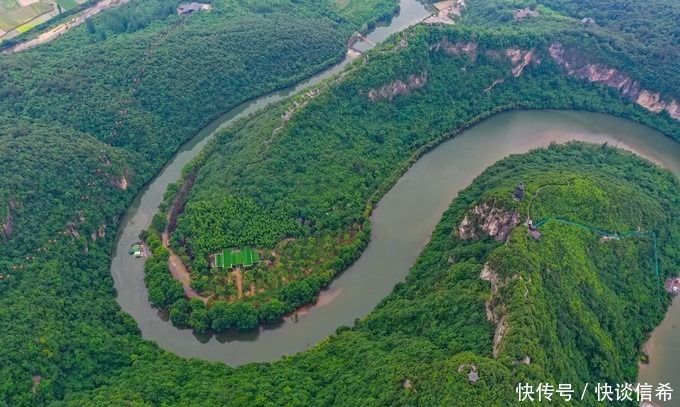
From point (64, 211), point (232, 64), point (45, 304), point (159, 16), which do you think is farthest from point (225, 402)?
point (159, 16)

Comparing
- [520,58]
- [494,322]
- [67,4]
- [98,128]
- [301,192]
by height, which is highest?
[67,4]

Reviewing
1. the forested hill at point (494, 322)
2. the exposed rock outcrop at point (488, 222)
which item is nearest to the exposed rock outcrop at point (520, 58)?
the forested hill at point (494, 322)

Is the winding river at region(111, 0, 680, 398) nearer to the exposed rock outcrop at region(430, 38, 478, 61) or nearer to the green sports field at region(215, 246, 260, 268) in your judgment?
the green sports field at region(215, 246, 260, 268)

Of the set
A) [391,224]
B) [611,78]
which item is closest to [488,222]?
[391,224]

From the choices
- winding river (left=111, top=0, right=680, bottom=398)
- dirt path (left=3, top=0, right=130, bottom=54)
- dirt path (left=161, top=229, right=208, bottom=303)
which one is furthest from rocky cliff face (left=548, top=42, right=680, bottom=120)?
dirt path (left=3, top=0, right=130, bottom=54)

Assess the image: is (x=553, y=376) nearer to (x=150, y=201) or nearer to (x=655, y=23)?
(x=150, y=201)

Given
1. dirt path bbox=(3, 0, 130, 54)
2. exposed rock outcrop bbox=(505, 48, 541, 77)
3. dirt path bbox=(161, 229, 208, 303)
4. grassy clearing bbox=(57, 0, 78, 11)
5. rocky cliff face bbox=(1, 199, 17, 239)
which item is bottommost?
dirt path bbox=(161, 229, 208, 303)

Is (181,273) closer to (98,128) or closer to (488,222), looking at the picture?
(98,128)
